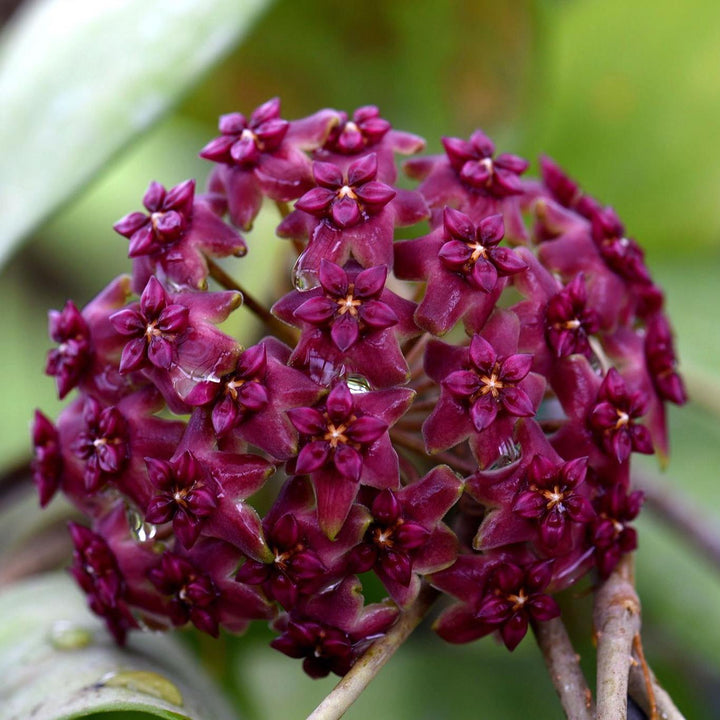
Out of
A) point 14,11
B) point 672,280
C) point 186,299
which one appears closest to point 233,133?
point 186,299

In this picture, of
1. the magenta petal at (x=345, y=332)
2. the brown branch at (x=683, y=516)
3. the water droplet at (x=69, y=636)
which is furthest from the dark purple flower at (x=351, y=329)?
the brown branch at (x=683, y=516)

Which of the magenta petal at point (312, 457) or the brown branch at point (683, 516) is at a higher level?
the magenta petal at point (312, 457)

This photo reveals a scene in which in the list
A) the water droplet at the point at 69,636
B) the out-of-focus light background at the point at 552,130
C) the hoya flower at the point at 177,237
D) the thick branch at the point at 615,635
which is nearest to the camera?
the thick branch at the point at 615,635

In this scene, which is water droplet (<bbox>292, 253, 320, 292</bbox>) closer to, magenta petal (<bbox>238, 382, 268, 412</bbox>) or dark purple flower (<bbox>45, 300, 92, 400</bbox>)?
magenta petal (<bbox>238, 382, 268, 412</bbox>)

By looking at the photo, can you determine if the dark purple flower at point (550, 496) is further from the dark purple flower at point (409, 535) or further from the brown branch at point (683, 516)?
the brown branch at point (683, 516)

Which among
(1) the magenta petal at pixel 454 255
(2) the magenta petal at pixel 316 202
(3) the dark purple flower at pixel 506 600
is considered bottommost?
(3) the dark purple flower at pixel 506 600

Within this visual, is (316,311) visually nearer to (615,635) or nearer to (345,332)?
(345,332)

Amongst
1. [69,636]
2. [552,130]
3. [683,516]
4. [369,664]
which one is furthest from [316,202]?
[552,130]
